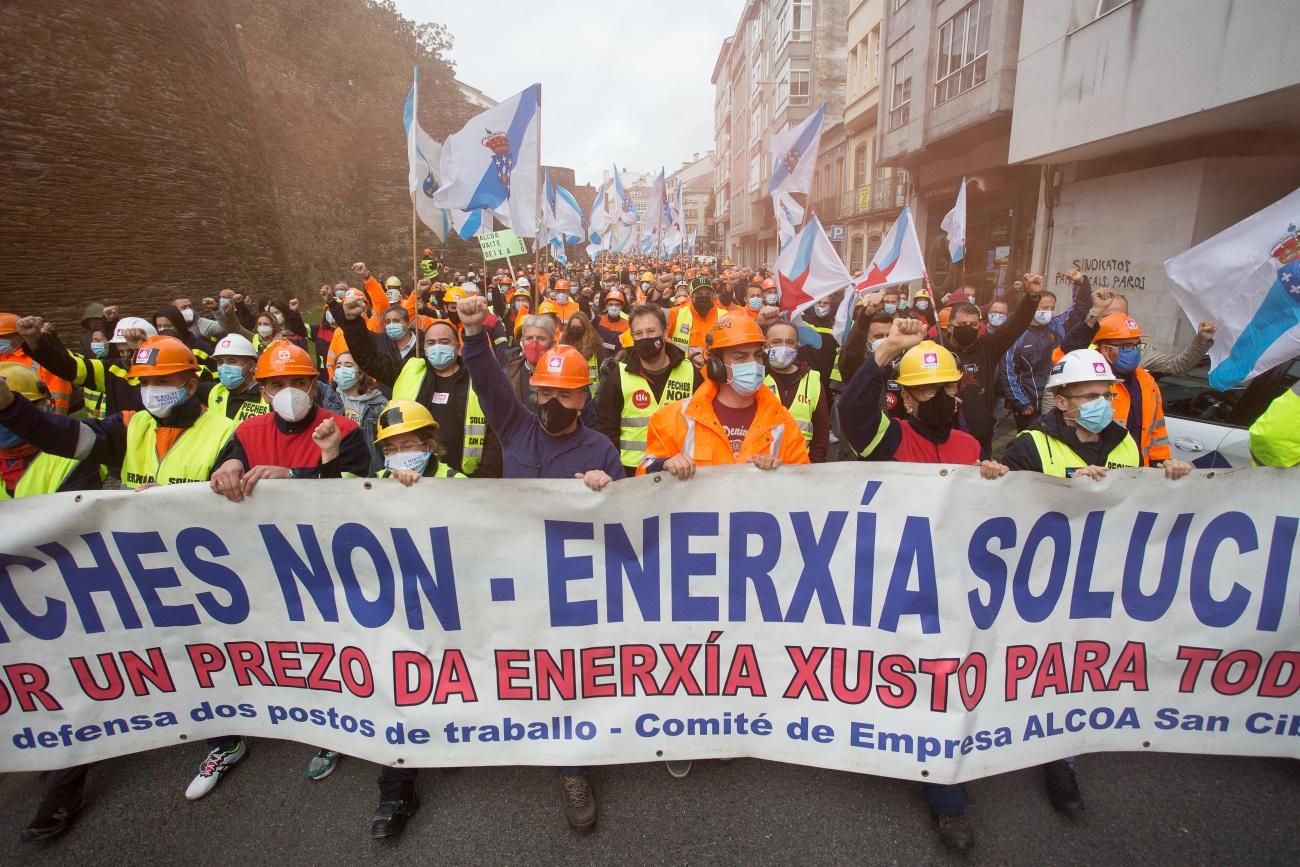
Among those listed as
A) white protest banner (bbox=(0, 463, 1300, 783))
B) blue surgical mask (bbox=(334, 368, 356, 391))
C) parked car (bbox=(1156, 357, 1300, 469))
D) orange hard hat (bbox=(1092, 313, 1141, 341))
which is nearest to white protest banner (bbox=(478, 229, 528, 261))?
blue surgical mask (bbox=(334, 368, 356, 391))

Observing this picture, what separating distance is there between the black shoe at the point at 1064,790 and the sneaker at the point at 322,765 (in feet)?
9.98

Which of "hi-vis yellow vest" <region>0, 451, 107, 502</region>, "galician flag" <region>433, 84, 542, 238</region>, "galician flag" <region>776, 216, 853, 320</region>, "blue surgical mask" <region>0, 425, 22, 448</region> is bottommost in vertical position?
"hi-vis yellow vest" <region>0, 451, 107, 502</region>

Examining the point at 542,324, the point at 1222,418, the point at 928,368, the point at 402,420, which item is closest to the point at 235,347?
the point at 402,420

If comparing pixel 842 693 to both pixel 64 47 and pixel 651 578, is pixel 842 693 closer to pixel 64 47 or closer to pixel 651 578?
pixel 651 578

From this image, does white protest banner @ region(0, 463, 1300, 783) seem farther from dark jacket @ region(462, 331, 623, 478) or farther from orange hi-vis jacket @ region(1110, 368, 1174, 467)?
orange hi-vis jacket @ region(1110, 368, 1174, 467)

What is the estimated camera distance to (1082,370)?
10.2ft

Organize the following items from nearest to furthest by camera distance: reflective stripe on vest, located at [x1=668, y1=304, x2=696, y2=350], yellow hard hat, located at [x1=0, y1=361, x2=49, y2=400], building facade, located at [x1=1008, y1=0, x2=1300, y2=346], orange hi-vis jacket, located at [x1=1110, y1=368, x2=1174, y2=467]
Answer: yellow hard hat, located at [x1=0, y1=361, x2=49, y2=400] < orange hi-vis jacket, located at [x1=1110, y1=368, x2=1174, y2=467] < reflective stripe on vest, located at [x1=668, y1=304, x2=696, y2=350] < building facade, located at [x1=1008, y1=0, x2=1300, y2=346]

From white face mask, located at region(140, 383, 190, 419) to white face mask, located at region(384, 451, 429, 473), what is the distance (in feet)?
3.99

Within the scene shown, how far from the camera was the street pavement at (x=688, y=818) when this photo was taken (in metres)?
2.55

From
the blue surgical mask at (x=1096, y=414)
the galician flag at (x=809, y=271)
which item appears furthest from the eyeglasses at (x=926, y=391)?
the galician flag at (x=809, y=271)

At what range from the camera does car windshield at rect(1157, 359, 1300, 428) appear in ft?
16.5

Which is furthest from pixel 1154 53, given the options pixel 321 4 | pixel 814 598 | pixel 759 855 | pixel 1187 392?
pixel 321 4

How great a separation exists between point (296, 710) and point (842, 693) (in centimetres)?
219

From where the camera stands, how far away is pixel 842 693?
2.60 m
